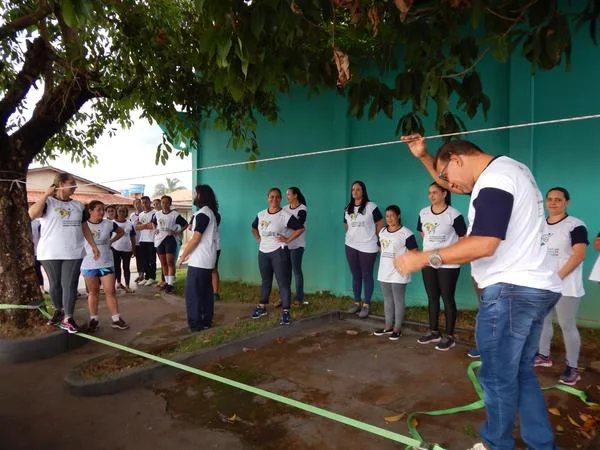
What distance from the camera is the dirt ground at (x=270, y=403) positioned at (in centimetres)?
297

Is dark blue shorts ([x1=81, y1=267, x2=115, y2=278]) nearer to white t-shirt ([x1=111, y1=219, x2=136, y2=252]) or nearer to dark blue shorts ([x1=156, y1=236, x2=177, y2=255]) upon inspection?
dark blue shorts ([x1=156, y1=236, x2=177, y2=255])

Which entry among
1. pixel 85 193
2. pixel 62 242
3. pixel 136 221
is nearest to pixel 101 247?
pixel 62 242

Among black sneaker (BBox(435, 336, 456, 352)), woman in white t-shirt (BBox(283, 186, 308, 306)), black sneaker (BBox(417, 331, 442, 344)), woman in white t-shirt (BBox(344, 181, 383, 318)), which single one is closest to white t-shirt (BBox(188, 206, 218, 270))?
woman in white t-shirt (BBox(283, 186, 308, 306))

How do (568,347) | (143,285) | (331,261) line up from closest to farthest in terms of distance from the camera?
(568,347)
(331,261)
(143,285)

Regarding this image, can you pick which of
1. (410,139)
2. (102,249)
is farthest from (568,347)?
(102,249)

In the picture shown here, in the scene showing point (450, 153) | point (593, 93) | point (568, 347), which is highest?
point (593, 93)

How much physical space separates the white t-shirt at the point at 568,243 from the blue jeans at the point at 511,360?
160 centimetres

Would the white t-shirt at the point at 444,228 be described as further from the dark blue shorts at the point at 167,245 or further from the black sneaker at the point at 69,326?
the dark blue shorts at the point at 167,245

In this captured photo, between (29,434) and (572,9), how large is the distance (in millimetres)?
7067

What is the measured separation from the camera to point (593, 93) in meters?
5.34

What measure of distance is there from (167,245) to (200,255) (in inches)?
125

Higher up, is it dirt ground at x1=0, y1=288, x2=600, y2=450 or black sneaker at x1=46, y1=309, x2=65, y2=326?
black sneaker at x1=46, y1=309, x2=65, y2=326

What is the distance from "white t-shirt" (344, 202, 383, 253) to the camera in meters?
5.83

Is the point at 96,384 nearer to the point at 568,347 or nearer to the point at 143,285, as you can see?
the point at 568,347
